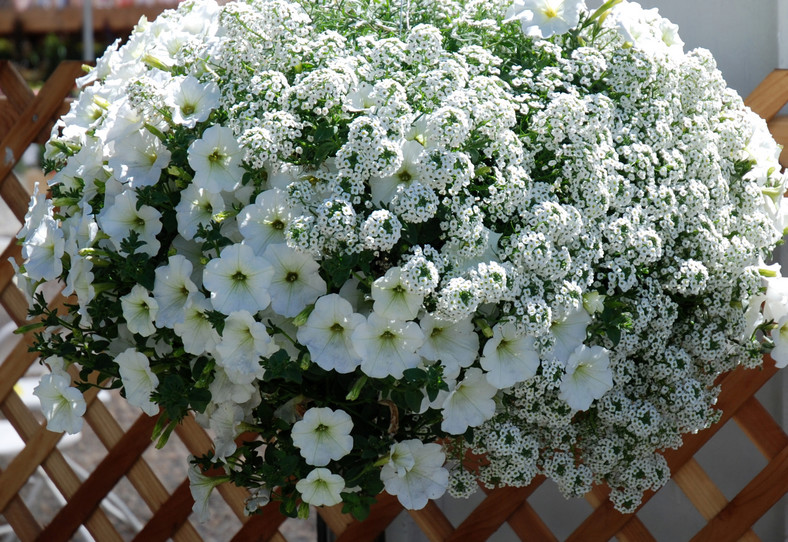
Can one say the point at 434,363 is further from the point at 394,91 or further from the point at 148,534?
the point at 148,534

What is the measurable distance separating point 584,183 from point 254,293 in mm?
319

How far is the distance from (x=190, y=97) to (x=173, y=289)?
7.3 inches

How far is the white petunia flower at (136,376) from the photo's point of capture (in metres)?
0.83

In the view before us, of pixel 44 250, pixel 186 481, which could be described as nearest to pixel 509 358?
pixel 44 250

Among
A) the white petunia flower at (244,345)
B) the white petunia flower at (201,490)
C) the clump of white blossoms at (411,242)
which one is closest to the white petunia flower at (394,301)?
the clump of white blossoms at (411,242)

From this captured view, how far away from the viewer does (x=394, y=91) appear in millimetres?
766

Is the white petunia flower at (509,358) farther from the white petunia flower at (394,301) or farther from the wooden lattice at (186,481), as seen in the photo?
the wooden lattice at (186,481)

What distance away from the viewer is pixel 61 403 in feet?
3.03

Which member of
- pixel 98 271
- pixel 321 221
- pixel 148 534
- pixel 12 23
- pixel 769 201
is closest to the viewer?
pixel 321 221

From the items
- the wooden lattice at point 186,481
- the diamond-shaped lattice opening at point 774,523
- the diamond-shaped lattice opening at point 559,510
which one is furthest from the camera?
the diamond-shaped lattice opening at point 559,510

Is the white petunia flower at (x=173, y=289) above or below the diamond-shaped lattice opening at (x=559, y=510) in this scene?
above

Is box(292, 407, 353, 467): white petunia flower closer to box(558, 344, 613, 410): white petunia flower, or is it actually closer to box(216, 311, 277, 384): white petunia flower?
box(216, 311, 277, 384): white petunia flower

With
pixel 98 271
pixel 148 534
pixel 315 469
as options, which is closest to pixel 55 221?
pixel 98 271

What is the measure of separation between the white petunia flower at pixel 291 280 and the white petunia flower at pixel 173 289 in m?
0.08
